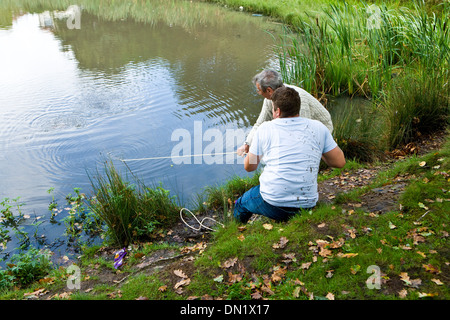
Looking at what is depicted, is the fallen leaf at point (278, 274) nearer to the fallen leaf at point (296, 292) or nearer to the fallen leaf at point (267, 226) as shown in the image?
the fallen leaf at point (296, 292)

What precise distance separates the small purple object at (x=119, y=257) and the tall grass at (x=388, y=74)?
3755 millimetres

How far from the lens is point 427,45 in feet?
22.3

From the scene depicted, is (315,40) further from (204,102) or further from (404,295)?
(404,295)

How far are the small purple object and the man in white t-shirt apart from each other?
5.73ft

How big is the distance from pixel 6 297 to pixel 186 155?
12.9ft

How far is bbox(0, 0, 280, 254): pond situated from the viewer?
6.45m

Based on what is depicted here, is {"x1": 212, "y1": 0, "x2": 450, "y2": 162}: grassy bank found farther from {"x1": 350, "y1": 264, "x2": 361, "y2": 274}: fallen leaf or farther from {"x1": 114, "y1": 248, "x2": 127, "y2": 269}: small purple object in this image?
{"x1": 114, "y1": 248, "x2": 127, "y2": 269}: small purple object

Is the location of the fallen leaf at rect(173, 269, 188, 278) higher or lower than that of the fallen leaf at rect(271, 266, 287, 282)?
lower

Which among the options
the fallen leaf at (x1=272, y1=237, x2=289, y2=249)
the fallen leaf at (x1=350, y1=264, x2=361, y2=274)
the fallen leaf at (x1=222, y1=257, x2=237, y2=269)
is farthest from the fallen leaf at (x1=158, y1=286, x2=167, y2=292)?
the fallen leaf at (x1=350, y1=264, x2=361, y2=274)

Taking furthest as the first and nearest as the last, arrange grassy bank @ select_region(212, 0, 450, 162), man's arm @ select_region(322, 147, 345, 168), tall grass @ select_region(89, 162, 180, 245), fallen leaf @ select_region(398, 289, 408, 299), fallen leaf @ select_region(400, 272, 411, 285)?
grassy bank @ select_region(212, 0, 450, 162), tall grass @ select_region(89, 162, 180, 245), man's arm @ select_region(322, 147, 345, 168), fallen leaf @ select_region(400, 272, 411, 285), fallen leaf @ select_region(398, 289, 408, 299)

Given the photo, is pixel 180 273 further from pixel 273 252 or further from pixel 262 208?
pixel 262 208

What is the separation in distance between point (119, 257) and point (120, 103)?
5963 millimetres

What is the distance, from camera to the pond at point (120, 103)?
21.2 feet

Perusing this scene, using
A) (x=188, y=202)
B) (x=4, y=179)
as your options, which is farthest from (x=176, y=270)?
(x=4, y=179)
